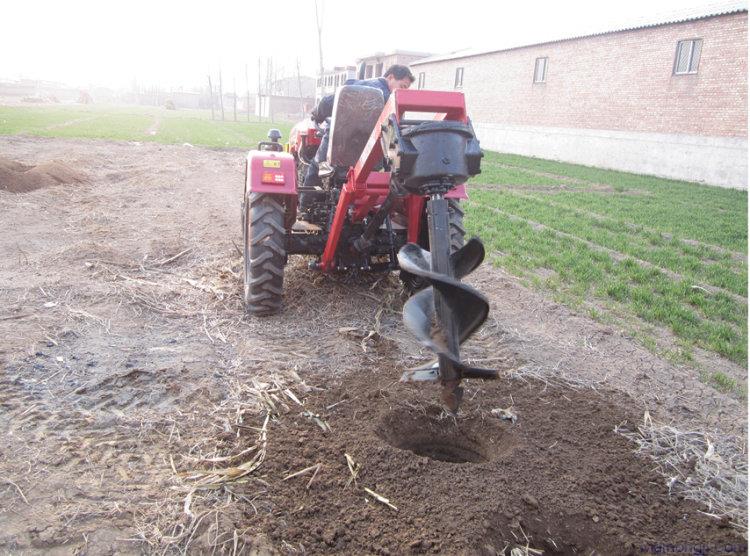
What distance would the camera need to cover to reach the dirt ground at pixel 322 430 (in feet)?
7.88

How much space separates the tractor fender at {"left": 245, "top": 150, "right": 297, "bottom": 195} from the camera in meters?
4.65

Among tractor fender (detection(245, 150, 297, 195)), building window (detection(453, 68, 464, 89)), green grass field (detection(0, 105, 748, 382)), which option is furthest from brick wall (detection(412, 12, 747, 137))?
tractor fender (detection(245, 150, 297, 195))

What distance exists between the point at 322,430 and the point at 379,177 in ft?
6.81

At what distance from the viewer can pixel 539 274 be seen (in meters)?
6.66

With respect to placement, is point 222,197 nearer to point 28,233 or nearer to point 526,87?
point 28,233

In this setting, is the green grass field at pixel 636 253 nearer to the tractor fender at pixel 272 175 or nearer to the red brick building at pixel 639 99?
Result: the tractor fender at pixel 272 175

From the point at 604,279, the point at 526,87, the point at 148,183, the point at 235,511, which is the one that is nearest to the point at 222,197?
the point at 148,183

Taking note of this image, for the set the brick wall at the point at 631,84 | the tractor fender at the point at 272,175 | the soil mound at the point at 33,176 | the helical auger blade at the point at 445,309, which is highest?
the brick wall at the point at 631,84

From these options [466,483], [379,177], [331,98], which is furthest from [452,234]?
[466,483]

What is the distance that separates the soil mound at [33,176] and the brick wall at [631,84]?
1776 cm

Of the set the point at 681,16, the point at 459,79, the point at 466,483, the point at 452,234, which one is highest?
the point at 681,16

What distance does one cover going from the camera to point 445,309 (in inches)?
99.1

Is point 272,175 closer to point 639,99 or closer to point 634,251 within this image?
point 634,251

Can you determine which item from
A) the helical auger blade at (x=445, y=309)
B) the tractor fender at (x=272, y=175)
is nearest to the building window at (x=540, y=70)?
the tractor fender at (x=272, y=175)
